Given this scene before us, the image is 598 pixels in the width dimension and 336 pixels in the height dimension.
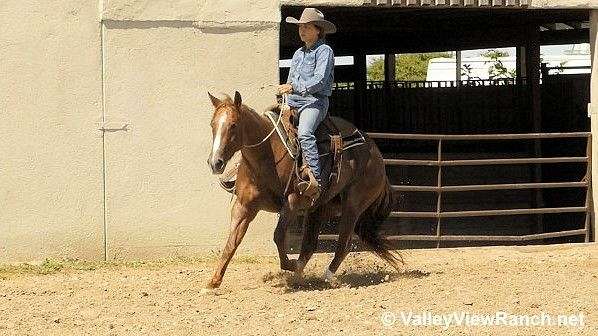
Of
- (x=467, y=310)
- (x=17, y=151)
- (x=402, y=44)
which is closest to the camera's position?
(x=467, y=310)

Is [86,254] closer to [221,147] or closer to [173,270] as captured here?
[173,270]

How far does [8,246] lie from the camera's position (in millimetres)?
9711

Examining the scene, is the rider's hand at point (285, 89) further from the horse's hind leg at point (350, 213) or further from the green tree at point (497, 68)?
the green tree at point (497, 68)

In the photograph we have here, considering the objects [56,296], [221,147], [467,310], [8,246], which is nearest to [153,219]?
[8,246]

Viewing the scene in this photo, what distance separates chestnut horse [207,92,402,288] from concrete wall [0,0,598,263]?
163 cm

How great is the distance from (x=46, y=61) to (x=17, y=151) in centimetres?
91

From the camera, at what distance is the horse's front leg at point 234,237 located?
304 inches

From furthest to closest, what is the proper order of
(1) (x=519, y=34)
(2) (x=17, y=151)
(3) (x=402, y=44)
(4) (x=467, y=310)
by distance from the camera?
(3) (x=402, y=44) < (1) (x=519, y=34) < (2) (x=17, y=151) < (4) (x=467, y=310)

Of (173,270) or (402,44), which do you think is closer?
(173,270)

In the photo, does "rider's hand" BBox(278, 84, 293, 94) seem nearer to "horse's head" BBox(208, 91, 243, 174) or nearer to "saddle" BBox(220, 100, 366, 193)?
"saddle" BBox(220, 100, 366, 193)

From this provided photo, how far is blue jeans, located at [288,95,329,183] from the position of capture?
7949 mm

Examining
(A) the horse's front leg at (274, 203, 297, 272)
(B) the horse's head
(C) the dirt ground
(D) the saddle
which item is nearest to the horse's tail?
(C) the dirt ground

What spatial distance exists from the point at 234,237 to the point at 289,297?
0.66m

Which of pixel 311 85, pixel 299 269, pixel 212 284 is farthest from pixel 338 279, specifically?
pixel 311 85
